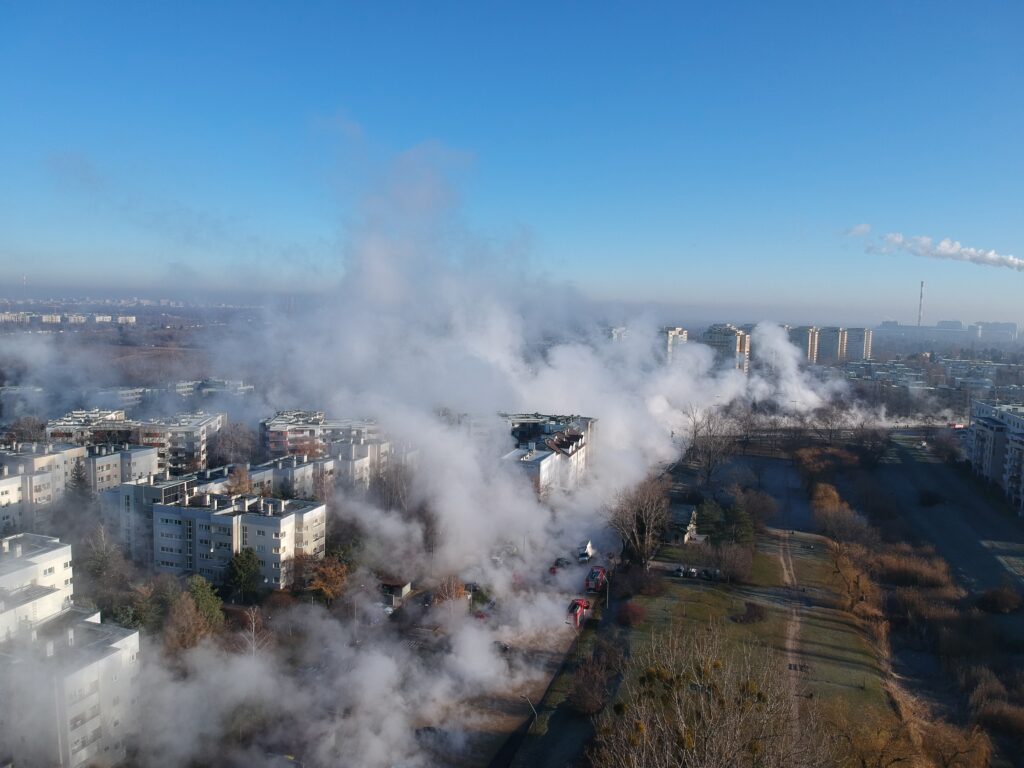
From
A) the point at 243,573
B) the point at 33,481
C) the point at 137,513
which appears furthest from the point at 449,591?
the point at 33,481

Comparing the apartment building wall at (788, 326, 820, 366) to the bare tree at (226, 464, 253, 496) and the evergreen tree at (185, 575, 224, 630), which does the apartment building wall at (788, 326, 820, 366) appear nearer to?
the bare tree at (226, 464, 253, 496)

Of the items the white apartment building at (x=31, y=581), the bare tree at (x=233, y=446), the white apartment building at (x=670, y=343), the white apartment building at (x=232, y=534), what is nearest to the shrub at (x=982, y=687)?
the white apartment building at (x=232, y=534)

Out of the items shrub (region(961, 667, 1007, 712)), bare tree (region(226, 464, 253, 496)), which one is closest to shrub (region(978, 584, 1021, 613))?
shrub (region(961, 667, 1007, 712))

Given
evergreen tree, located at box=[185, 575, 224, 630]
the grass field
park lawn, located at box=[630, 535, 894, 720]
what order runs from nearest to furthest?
the grass field, park lawn, located at box=[630, 535, 894, 720], evergreen tree, located at box=[185, 575, 224, 630]

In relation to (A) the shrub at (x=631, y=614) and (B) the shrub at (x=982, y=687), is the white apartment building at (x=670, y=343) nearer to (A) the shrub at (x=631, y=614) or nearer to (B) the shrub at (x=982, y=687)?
(A) the shrub at (x=631, y=614)

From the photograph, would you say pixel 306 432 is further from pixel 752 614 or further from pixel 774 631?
pixel 774 631

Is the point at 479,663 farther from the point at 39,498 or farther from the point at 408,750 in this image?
the point at 39,498
